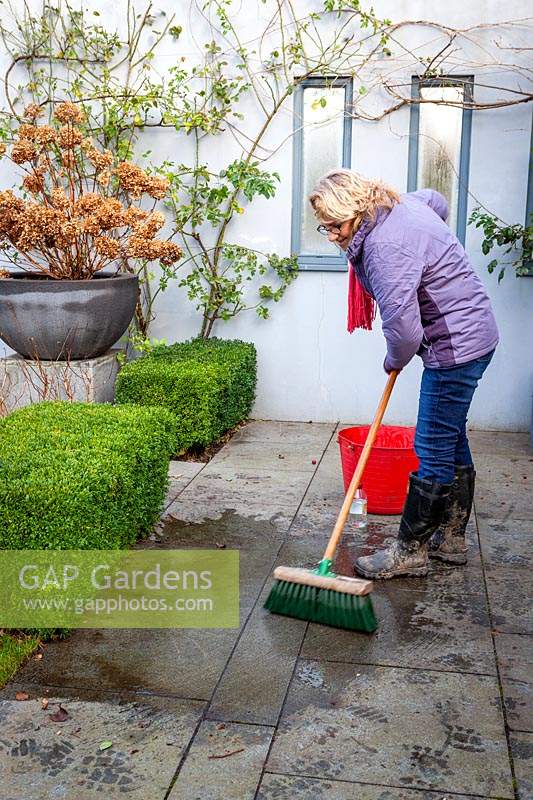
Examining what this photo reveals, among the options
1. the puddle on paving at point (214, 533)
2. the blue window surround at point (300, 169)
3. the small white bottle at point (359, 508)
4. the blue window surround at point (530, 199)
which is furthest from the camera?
the blue window surround at point (300, 169)

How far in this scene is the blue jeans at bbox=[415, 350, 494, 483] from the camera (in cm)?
391

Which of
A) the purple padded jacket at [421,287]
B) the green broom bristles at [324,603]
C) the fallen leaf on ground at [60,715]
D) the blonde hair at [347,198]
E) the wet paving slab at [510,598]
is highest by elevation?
the blonde hair at [347,198]

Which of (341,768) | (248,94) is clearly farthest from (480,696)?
(248,94)

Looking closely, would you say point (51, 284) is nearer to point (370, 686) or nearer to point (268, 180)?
point (268, 180)

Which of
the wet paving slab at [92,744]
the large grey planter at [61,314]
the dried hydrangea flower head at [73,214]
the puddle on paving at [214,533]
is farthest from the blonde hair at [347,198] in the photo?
the large grey planter at [61,314]

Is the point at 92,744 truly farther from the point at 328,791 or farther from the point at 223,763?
the point at 328,791

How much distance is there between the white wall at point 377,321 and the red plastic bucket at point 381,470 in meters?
2.01

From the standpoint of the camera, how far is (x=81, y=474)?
149 inches

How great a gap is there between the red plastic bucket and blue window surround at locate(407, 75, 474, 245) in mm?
2453

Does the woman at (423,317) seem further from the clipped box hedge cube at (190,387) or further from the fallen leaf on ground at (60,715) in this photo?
the clipped box hedge cube at (190,387)

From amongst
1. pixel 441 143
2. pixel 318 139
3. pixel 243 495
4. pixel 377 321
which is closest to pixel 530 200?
pixel 441 143

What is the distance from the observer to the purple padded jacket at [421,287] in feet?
11.9

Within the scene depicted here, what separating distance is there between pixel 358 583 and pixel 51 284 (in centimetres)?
358

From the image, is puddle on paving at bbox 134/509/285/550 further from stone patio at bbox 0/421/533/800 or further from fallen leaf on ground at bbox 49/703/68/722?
fallen leaf on ground at bbox 49/703/68/722
